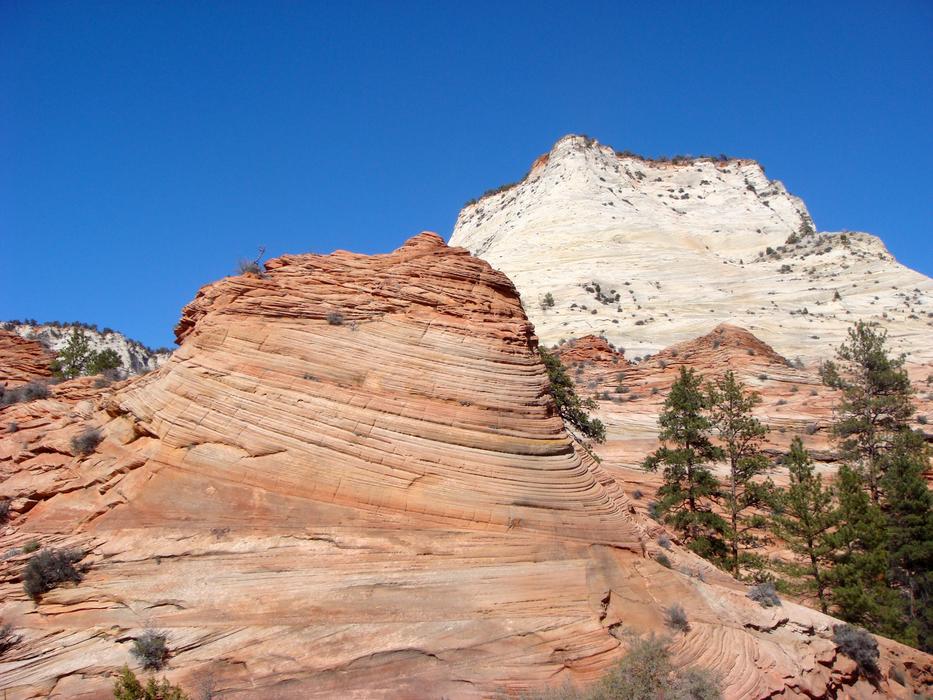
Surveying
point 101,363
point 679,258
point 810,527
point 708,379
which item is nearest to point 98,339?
point 101,363

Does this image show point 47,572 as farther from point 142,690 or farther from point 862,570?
point 862,570

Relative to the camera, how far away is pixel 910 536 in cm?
1928

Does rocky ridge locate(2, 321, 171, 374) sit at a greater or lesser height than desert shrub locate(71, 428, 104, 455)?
greater

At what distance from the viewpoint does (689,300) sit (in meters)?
64.3

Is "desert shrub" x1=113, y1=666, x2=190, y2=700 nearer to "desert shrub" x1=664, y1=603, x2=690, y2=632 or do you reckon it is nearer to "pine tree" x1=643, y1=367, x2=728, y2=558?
"desert shrub" x1=664, y1=603, x2=690, y2=632

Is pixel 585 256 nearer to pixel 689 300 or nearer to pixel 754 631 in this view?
pixel 689 300

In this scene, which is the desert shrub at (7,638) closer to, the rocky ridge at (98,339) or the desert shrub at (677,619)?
the desert shrub at (677,619)

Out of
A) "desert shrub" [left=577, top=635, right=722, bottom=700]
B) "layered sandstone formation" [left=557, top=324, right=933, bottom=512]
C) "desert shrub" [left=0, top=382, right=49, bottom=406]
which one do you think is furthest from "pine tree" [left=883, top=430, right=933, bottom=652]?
"desert shrub" [left=0, top=382, right=49, bottom=406]

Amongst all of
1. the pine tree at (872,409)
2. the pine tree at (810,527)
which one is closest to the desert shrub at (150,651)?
the pine tree at (810,527)

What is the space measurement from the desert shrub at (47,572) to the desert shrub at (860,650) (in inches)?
519

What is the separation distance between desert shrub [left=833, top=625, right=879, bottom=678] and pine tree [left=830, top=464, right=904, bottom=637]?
5419 millimetres

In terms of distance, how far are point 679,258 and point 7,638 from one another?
248ft

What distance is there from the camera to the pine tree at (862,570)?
15.7 m

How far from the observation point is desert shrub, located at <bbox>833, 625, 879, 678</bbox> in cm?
1093
